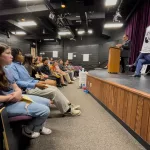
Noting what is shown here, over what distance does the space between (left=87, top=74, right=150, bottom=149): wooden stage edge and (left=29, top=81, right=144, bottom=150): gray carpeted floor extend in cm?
10

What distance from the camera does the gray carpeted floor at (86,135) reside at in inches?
54.9

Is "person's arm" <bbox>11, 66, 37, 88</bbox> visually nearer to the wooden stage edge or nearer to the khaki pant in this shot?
the khaki pant

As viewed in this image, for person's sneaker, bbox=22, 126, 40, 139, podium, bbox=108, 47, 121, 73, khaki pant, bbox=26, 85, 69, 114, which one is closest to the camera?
person's sneaker, bbox=22, 126, 40, 139

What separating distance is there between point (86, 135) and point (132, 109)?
64cm

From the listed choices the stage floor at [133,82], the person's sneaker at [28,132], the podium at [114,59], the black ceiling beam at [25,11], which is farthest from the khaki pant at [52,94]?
the black ceiling beam at [25,11]

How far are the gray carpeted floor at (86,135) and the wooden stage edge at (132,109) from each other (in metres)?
0.10

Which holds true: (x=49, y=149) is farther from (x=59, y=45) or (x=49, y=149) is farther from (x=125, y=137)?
(x=59, y=45)

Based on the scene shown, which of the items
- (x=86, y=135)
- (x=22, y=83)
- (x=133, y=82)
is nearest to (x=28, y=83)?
(x=22, y=83)

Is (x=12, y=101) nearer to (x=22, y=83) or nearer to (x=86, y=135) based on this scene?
(x=22, y=83)

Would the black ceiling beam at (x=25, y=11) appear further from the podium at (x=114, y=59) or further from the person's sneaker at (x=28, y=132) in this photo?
the person's sneaker at (x=28, y=132)

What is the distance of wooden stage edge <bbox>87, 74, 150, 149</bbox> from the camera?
134 centimetres

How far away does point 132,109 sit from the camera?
5.19 ft

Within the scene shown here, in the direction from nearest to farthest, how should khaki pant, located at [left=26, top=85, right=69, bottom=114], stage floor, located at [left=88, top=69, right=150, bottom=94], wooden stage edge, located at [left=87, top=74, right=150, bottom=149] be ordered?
wooden stage edge, located at [left=87, top=74, right=150, bottom=149] → stage floor, located at [left=88, top=69, right=150, bottom=94] → khaki pant, located at [left=26, top=85, right=69, bottom=114]

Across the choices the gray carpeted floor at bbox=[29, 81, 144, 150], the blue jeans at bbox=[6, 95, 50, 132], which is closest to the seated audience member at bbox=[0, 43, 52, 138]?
the blue jeans at bbox=[6, 95, 50, 132]
